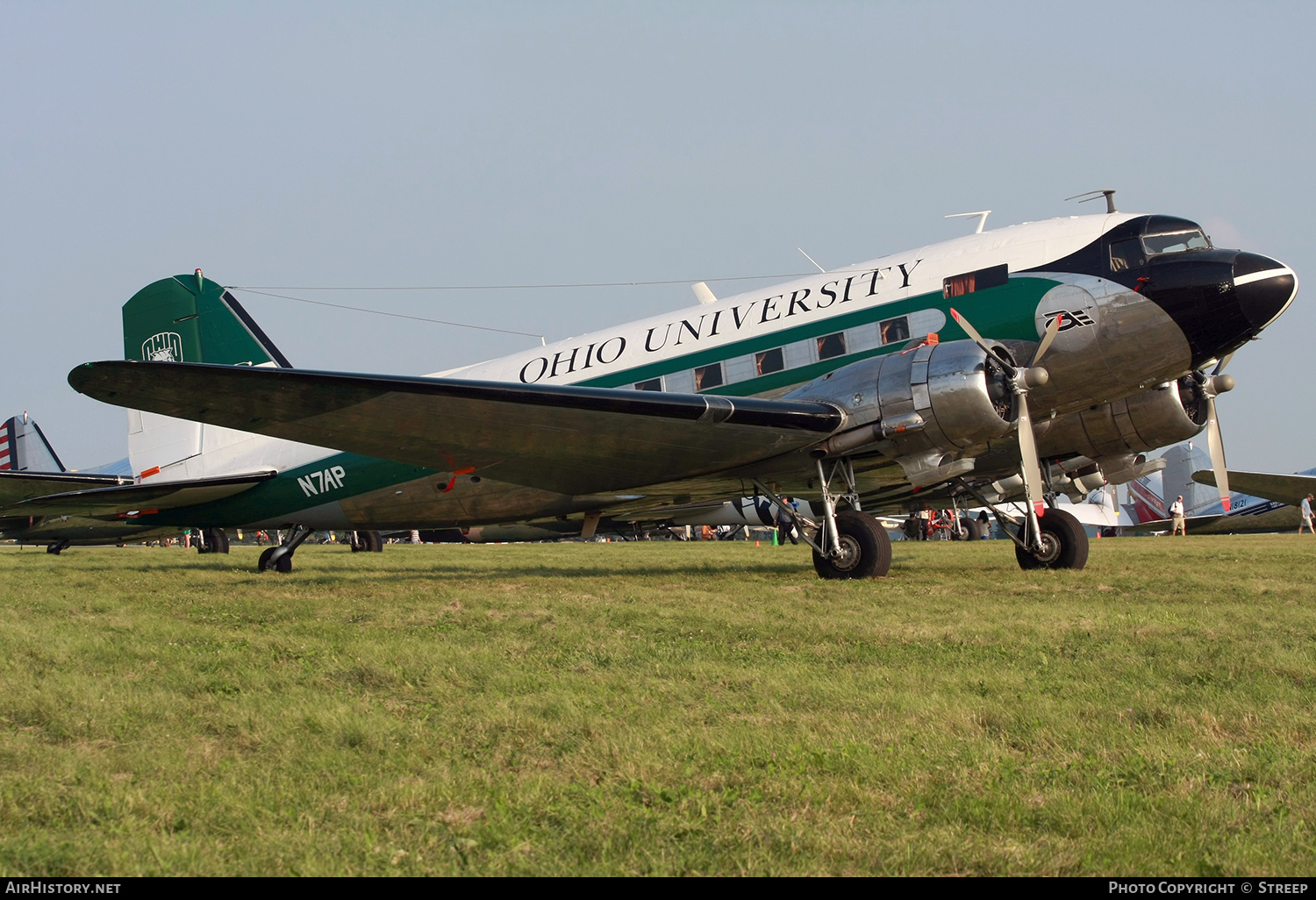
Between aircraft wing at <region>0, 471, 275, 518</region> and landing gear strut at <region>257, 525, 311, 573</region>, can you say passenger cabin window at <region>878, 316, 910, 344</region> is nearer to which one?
aircraft wing at <region>0, 471, 275, 518</region>

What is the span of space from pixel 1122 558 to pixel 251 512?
16459mm

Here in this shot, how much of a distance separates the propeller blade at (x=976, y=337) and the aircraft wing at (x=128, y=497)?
1223 centimetres

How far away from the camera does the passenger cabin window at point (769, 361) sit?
14625 millimetres

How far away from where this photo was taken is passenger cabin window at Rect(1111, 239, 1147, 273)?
12.9m

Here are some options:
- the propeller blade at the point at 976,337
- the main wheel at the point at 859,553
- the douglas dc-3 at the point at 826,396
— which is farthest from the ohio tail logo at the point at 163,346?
the propeller blade at the point at 976,337

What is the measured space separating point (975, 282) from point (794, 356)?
2.71 metres

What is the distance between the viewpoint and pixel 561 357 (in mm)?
16672

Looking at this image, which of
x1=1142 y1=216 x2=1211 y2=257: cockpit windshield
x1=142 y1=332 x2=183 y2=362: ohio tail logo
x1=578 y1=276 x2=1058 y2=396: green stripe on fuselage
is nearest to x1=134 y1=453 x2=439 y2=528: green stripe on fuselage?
x1=142 y1=332 x2=183 y2=362: ohio tail logo

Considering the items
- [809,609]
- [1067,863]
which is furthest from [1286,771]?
[809,609]

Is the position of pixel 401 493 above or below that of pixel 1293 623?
above

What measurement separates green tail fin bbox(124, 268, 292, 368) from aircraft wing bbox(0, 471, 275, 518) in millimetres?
2301

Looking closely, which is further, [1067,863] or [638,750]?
[638,750]

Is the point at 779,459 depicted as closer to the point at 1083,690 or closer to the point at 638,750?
the point at 1083,690
